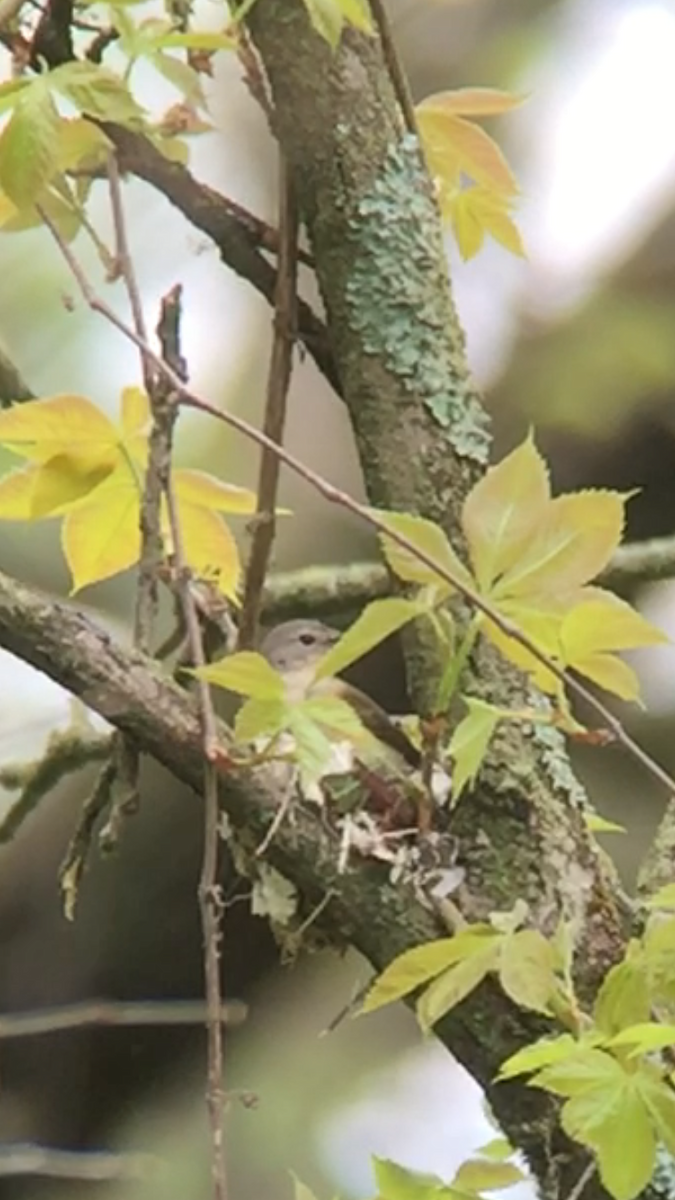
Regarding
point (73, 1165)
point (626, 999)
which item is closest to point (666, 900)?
point (626, 999)

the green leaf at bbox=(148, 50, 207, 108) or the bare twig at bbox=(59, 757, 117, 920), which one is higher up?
the green leaf at bbox=(148, 50, 207, 108)

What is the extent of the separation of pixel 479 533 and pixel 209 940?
0.37 ft

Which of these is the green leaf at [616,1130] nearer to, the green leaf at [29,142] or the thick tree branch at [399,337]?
the thick tree branch at [399,337]

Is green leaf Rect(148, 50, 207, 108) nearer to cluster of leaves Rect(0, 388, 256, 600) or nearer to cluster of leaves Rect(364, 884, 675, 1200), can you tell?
cluster of leaves Rect(0, 388, 256, 600)

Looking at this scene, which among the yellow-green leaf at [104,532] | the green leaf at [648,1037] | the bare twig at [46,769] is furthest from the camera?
the bare twig at [46,769]

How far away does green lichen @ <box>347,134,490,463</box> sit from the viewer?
0.48m

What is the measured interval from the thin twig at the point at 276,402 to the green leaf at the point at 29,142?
0.09 m

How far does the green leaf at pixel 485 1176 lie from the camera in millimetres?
440

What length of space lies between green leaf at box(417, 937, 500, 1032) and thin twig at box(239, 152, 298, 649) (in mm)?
111

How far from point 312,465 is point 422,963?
0.43m

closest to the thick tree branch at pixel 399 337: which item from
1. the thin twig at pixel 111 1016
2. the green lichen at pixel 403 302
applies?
the green lichen at pixel 403 302

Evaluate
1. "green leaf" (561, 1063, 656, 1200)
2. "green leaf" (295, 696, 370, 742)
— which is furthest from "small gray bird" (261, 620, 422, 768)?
"green leaf" (561, 1063, 656, 1200)

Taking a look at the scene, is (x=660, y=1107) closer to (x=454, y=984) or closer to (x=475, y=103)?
(x=454, y=984)

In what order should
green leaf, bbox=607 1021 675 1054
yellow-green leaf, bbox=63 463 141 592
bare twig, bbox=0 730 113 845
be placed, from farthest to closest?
bare twig, bbox=0 730 113 845 → yellow-green leaf, bbox=63 463 141 592 → green leaf, bbox=607 1021 675 1054
